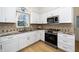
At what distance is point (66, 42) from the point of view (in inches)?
107

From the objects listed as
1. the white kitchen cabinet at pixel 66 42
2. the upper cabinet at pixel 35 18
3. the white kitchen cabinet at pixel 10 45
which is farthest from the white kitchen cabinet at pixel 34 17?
the white kitchen cabinet at pixel 10 45

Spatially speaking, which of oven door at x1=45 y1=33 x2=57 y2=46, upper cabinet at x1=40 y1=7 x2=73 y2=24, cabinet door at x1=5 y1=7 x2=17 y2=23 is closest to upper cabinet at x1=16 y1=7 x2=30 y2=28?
cabinet door at x1=5 y1=7 x2=17 y2=23

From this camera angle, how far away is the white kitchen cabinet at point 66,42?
2532mm

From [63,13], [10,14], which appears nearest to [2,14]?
[10,14]

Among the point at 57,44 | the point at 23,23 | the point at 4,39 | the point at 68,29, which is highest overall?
the point at 23,23

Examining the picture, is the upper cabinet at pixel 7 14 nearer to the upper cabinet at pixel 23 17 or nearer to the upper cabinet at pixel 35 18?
the upper cabinet at pixel 23 17

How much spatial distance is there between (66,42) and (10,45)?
1717mm

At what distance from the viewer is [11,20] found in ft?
8.96

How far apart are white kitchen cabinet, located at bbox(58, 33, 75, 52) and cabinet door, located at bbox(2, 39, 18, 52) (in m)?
1.51

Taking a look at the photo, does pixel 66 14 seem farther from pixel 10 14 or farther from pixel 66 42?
pixel 10 14

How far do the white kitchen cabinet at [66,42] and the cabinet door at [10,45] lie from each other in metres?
1.51
